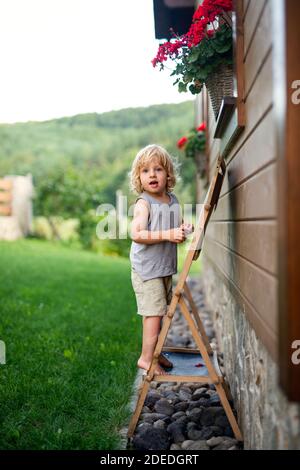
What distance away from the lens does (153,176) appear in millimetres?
3080

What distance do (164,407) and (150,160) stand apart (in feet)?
4.91

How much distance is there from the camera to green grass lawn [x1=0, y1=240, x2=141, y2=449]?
2777mm

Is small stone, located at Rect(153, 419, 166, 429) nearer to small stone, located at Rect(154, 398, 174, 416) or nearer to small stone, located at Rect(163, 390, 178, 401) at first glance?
small stone, located at Rect(154, 398, 174, 416)

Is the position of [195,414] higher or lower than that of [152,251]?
lower

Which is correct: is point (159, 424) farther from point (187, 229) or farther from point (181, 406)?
point (187, 229)

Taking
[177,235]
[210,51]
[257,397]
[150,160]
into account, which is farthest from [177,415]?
[210,51]

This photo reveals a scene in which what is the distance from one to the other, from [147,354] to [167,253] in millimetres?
590

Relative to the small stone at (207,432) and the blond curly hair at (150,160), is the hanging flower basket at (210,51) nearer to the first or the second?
the blond curly hair at (150,160)

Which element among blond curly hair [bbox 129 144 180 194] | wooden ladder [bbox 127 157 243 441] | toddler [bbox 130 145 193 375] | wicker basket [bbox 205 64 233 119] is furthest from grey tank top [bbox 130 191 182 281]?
wicker basket [bbox 205 64 233 119]

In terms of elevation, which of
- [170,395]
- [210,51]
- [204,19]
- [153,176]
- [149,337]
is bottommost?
[170,395]

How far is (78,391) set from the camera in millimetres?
3332

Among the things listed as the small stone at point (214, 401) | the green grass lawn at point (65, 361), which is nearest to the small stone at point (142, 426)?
the green grass lawn at point (65, 361)

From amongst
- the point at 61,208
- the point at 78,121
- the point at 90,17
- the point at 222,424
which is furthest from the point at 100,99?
the point at 222,424

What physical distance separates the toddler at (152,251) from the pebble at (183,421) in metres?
0.31
